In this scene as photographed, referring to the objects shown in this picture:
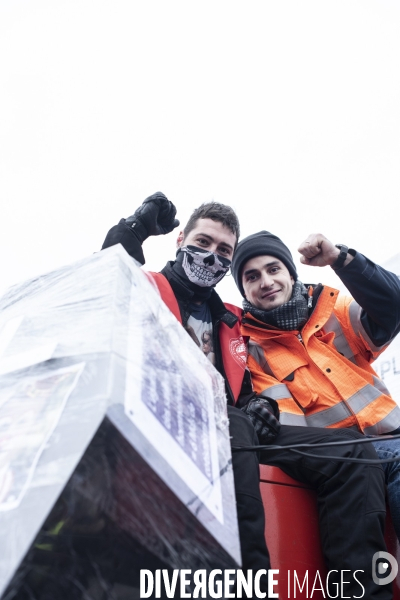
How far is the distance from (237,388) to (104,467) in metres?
1.11

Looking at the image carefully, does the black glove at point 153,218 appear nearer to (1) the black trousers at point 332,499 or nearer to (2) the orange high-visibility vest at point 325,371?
(2) the orange high-visibility vest at point 325,371

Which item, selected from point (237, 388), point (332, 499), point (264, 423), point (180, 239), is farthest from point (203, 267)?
point (332, 499)

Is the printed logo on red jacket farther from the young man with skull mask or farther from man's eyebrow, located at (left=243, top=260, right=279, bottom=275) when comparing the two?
man's eyebrow, located at (left=243, top=260, right=279, bottom=275)

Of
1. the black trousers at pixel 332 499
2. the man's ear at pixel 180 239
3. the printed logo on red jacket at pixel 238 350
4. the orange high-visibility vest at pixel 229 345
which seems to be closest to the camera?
the black trousers at pixel 332 499

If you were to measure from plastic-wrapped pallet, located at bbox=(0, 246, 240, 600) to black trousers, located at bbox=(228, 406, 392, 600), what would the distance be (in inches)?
11.5

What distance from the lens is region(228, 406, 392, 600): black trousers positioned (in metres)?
1.03

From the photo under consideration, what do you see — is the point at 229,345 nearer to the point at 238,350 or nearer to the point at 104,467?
the point at 238,350

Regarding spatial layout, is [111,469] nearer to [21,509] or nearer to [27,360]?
[21,509]

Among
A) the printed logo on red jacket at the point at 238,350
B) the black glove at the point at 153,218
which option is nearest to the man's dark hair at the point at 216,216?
the black glove at the point at 153,218

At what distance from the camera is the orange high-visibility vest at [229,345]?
67.4 inches

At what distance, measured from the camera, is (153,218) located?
2.02m

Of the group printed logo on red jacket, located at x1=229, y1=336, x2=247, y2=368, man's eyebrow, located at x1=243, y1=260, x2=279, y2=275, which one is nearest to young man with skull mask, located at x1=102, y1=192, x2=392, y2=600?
printed logo on red jacket, located at x1=229, y1=336, x2=247, y2=368

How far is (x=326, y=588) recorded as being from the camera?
49.0 inches

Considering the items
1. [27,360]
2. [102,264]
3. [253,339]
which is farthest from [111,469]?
[253,339]
